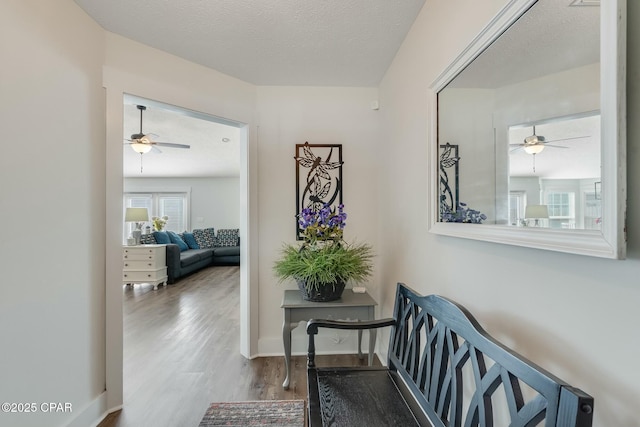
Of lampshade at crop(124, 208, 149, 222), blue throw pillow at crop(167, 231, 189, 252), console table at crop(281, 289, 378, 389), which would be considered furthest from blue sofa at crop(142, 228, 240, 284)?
console table at crop(281, 289, 378, 389)

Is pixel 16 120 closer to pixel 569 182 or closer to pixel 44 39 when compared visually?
pixel 44 39

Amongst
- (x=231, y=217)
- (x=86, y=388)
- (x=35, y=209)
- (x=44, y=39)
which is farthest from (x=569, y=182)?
(x=231, y=217)

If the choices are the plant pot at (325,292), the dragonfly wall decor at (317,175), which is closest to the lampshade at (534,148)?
the plant pot at (325,292)

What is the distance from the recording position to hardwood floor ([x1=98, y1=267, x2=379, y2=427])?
6.45ft

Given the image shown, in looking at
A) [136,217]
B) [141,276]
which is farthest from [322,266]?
[136,217]

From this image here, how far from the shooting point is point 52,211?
1.55m

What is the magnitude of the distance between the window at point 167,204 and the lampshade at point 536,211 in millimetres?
8750

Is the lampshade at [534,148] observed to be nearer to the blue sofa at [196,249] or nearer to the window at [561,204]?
the window at [561,204]

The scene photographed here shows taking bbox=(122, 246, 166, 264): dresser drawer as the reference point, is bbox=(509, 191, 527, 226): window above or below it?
above

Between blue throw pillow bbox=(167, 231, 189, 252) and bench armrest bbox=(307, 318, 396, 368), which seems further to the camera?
blue throw pillow bbox=(167, 231, 189, 252)

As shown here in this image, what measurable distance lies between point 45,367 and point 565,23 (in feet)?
7.98

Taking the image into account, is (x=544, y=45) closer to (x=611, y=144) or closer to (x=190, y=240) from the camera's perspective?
(x=611, y=144)

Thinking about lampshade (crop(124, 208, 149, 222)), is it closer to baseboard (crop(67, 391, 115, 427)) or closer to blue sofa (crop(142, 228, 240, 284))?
blue sofa (crop(142, 228, 240, 284))

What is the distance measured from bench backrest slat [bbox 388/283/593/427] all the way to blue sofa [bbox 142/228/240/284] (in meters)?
5.19
